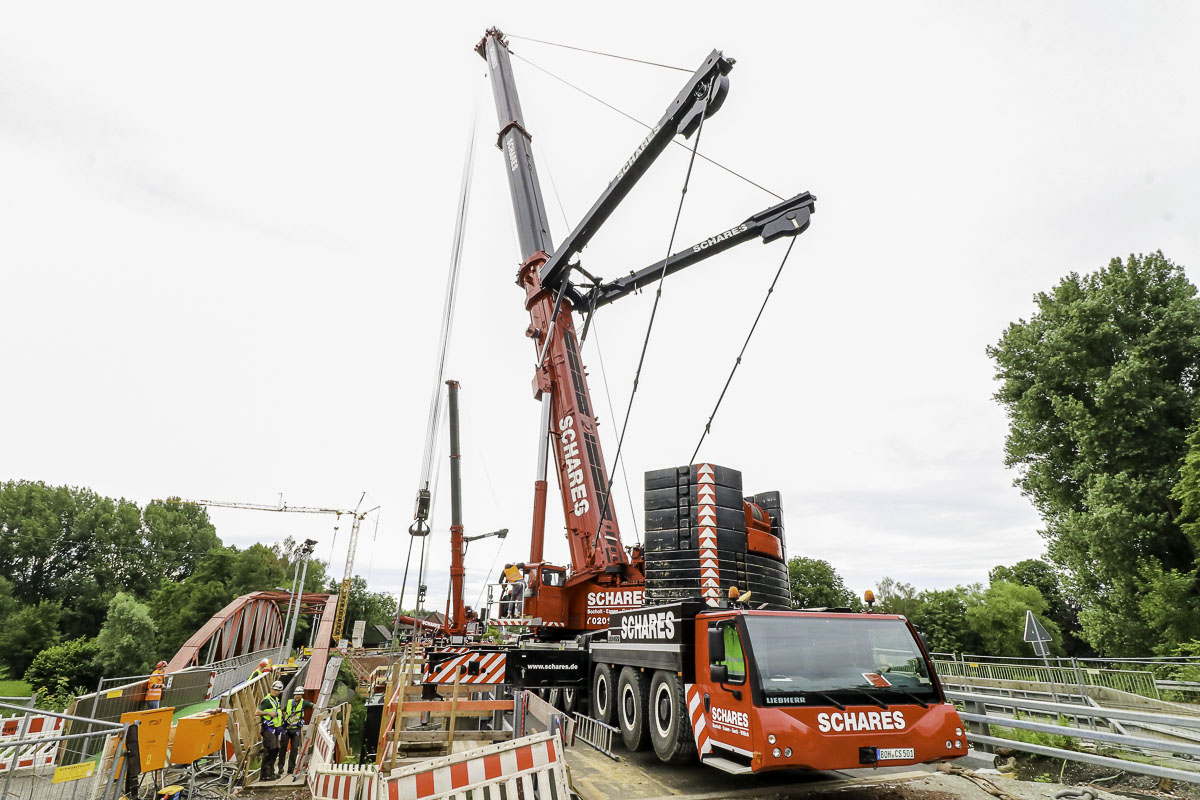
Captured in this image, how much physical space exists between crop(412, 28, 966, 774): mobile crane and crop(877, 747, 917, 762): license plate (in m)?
0.01

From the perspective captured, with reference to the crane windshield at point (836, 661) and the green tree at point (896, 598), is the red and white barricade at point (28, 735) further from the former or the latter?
the green tree at point (896, 598)

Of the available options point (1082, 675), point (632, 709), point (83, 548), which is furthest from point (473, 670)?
point (83, 548)

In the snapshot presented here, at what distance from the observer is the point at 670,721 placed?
6902 millimetres

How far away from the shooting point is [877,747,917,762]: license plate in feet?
17.9

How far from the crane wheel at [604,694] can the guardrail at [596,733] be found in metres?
0.15

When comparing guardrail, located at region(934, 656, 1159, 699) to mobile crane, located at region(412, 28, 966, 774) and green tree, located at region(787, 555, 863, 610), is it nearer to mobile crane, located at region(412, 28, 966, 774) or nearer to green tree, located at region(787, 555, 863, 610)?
mobile crane, located at region(412, 28, 966, 774)

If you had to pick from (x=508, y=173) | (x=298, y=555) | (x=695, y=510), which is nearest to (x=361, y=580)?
(x=298, y=555)

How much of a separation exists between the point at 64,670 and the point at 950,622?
167ft

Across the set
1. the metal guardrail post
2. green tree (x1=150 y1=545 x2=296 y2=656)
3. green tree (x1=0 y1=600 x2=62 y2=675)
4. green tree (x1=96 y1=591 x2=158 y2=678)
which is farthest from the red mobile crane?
green tree (x1=0 y1=600 x2=62 y2=675)

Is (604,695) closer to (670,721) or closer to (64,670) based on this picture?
(670,721)

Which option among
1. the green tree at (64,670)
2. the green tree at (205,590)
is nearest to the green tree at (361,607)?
the green tree at (205,590)

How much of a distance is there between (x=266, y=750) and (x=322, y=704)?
34.5 ft

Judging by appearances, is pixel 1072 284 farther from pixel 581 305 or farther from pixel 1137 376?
pixel 581 305

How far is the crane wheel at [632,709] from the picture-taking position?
25.1ft
